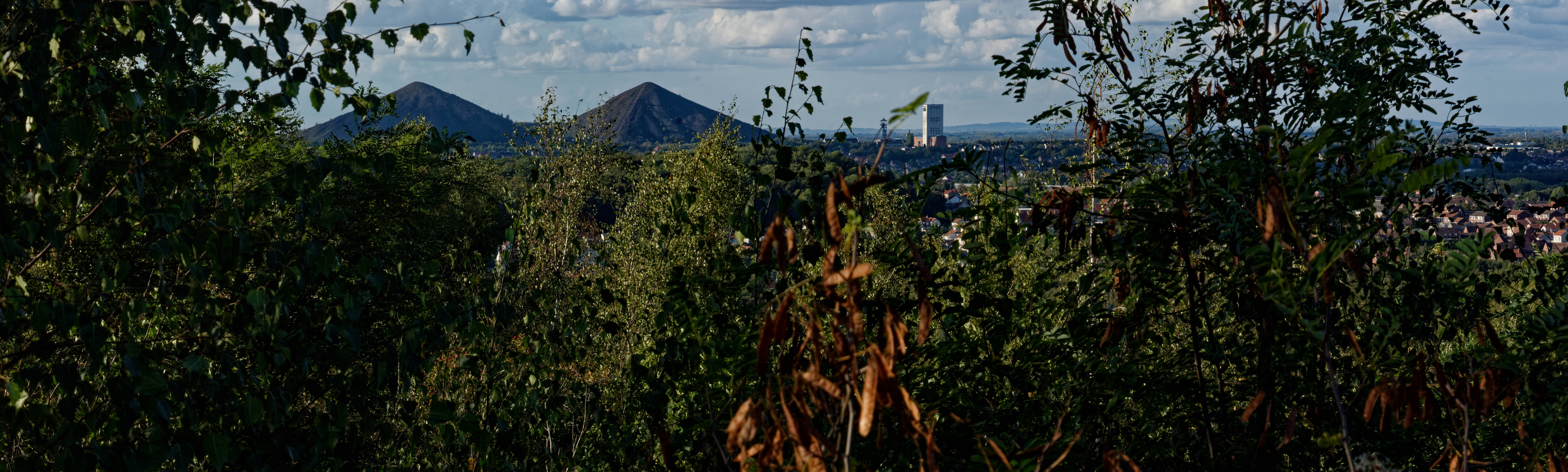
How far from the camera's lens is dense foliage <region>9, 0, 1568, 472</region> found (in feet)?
7.53

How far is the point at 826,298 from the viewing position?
1658mm

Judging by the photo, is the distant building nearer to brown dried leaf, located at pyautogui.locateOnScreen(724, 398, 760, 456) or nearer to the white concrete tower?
the white concrete tower

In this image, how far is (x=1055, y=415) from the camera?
3932mm

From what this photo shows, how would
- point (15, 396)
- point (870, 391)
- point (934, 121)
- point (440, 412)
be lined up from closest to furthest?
point (870, 391), point (15, 396), point (440, 412), point (934, 121)

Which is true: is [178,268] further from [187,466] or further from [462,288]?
[462,288]

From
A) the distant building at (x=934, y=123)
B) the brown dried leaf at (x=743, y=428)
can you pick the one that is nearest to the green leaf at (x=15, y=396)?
the brown dried leaf at (x=743, y=428)

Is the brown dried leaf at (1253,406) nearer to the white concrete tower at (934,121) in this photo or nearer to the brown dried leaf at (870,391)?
the brown dried leaf at (870,391)

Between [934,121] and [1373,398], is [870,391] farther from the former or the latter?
[934,121]

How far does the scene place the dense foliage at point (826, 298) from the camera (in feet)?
7.53

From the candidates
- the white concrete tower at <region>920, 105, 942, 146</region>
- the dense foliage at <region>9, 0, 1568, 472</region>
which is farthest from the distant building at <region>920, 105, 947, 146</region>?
the dense foliage at <region>9, 0, 1568, 472</region>

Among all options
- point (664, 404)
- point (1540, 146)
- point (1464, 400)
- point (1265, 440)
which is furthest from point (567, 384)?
point (1540, 146)

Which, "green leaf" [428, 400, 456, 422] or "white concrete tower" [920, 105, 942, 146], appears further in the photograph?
"white concrete tower" [920, 105, 942, 146]

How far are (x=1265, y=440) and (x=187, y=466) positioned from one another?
3128 mm

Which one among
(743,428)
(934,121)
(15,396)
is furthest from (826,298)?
(934,121)
